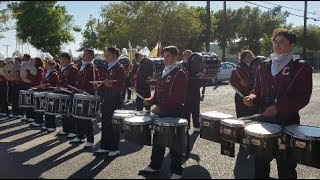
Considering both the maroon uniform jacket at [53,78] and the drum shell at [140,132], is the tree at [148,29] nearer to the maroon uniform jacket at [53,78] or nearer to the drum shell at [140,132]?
the maroon uniform jacket at [53,78]

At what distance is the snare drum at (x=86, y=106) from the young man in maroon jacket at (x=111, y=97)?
0.24 m

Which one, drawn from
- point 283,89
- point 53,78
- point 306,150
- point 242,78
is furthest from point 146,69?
point 306,150

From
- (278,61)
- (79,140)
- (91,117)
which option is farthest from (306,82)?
(79,140)

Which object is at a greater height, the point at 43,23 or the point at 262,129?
the point at 43,23

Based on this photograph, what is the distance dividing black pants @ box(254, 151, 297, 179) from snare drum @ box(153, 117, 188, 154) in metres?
1.13

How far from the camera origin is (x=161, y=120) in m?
5.75

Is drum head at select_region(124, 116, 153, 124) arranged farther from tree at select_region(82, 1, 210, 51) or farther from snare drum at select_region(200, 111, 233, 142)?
tree at select_region(82, 1, 210, 51)

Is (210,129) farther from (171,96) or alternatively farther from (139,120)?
(139,120)

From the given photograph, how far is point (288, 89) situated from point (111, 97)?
11.5 ft

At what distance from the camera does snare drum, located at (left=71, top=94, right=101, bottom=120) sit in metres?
7.64

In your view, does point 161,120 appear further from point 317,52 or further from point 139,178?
point 317,52

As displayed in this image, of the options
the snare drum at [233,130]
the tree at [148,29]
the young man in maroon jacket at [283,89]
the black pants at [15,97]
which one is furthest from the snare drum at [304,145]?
the black pants at [15,97]

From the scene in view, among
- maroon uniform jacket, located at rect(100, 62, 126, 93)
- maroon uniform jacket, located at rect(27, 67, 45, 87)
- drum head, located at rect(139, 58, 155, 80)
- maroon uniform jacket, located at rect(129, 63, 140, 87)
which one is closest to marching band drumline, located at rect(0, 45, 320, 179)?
maroon uniform jacket, located at rect(100, 62, 126, 93)

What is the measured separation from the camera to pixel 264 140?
457 cm
